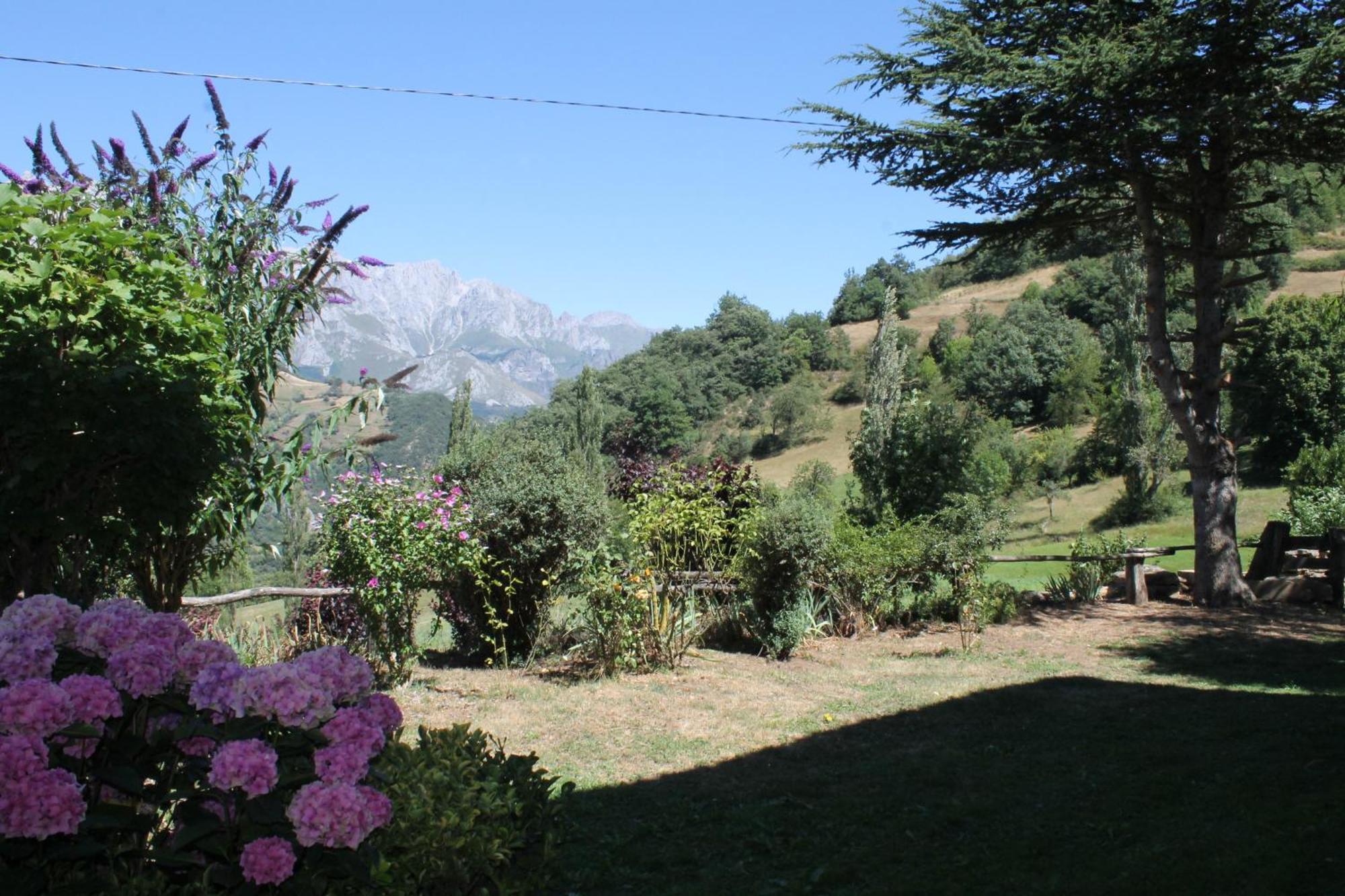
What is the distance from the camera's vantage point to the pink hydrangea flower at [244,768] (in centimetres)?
236

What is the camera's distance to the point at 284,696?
8.30 ft

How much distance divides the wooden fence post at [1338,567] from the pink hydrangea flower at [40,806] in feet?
38.5

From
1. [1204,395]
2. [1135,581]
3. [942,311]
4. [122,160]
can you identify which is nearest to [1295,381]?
[1204,395]

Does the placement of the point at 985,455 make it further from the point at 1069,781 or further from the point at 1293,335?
the point at 1069,781

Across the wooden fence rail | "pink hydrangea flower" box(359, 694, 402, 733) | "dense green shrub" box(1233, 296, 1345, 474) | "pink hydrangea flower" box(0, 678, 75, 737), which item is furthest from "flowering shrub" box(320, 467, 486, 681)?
"dense green shrub" box(1233, 296, 1345, 474)

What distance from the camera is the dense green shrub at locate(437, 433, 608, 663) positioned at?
27.0 feet

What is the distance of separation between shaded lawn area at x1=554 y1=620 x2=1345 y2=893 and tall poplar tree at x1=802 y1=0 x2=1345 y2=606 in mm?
4959

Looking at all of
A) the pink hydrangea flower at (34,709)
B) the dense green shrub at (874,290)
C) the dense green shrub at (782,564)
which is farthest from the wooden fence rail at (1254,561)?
the dense green shrub at (874,290)

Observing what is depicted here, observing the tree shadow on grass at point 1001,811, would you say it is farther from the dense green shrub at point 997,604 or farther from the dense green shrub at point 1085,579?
the dense green shrub at point 1085,579

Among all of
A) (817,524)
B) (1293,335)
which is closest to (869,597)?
(817,524)

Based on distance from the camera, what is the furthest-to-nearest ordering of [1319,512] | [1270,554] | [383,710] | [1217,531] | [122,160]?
1. [1319,512]
2. [1270,554]
3. [1217,531]
4. [122,160]
5. [383,710]

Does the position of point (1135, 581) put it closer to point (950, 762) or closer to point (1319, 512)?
point (1319, 512)

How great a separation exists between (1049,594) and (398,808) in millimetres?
10420

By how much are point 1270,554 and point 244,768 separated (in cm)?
1264
